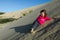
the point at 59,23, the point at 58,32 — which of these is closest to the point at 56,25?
the point at 59,23

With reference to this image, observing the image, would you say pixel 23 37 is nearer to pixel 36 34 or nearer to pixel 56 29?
pixel 36 34

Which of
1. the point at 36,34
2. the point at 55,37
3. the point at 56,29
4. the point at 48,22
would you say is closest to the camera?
the point at 55,37

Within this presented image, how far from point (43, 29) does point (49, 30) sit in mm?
705

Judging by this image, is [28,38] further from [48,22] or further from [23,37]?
[48,22]

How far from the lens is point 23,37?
1301 cm

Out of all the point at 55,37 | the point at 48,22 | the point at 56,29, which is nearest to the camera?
the point at 55,37

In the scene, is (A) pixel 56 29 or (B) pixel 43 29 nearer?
(A) pixel 56 29

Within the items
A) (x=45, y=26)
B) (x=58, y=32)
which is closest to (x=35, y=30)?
(x=45, y=26)

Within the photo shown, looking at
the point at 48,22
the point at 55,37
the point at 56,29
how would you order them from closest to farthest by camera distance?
1. the point at 55,37
2. the point at 56,29
3. the point at 48,22

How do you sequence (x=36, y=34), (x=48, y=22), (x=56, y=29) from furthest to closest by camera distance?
(x=48, y=22) → (x=36, y=34) → (x=56, y=29)

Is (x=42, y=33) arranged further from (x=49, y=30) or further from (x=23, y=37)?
(x=23, y=37)

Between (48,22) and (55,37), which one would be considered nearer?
(55,37)

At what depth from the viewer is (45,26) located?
12977 mm

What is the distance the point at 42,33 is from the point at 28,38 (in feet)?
2.93
